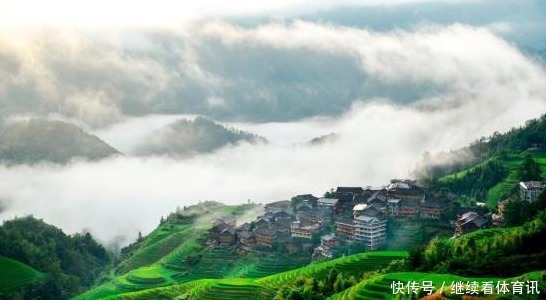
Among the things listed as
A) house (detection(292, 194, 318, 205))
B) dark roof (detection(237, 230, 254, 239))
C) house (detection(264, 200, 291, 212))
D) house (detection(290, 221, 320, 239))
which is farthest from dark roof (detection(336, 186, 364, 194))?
dark roof (detection(237, 230, 254, 239))

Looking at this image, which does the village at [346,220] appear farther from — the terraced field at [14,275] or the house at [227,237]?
the terraced field at [14,275]

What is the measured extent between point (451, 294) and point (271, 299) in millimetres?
13787

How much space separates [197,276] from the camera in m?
50.3

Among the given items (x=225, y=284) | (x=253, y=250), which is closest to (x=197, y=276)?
(x=253, y=250)

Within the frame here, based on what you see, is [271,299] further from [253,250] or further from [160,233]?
[160,233]

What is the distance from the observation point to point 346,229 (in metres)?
50.7

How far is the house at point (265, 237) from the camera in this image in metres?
52.5

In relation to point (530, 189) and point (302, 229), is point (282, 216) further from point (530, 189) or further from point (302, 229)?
point (530, 189)

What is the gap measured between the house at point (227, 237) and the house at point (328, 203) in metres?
7.13

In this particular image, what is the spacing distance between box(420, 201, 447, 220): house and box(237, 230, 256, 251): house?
12.1m

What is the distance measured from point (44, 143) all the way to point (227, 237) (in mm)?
82075

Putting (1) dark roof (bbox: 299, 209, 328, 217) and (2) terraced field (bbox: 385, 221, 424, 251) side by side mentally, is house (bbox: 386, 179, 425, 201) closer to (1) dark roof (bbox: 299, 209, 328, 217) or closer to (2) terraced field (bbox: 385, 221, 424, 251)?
(2) terraced field (bbox: 385, 221, 424, 251)

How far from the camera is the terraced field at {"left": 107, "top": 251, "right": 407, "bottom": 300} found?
131 ft

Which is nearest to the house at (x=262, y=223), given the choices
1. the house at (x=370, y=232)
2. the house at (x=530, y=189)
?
the house at (x=370, y=232)
